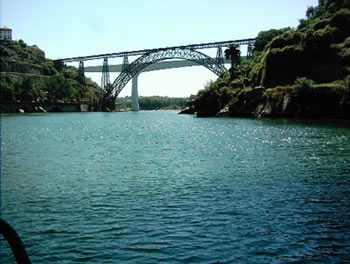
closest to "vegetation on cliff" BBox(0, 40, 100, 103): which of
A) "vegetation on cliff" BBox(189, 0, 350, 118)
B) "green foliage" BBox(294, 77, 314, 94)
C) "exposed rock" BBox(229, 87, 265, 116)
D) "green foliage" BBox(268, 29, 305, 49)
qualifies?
"vegetation on cliff" BBox(189, 0, 350, 118)

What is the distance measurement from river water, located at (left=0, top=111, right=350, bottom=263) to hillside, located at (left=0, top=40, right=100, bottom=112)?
123821 millimetres

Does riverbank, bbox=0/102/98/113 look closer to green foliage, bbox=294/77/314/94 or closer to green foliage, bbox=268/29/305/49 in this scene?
green foliage, bbox=268/29/305/49

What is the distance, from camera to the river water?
10.9 metres

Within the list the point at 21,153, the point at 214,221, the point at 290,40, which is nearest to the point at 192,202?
the point at 214,221

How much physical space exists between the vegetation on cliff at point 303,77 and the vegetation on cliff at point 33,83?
7842 centimetres

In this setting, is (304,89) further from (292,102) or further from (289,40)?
(289,40)

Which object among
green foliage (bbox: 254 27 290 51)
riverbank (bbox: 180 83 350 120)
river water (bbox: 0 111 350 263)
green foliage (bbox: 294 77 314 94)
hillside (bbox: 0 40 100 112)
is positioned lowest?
river water (bbox: 0 111 350 263)

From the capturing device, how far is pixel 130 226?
12.9 m

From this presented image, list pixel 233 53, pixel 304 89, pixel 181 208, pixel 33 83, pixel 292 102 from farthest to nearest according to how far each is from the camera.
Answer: pixel 33 83 < pixel 233 53 < pixel 292 102 < pixel 304 89 < pixel 181 208

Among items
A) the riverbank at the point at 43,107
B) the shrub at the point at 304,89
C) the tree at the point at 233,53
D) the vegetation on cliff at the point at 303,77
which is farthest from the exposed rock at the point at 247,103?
the riverbank at the point at 43,107

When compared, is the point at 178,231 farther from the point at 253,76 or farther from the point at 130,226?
the point at 253,76

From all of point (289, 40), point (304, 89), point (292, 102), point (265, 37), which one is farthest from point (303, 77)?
point (265, 37)

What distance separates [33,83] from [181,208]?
155608 millimetres

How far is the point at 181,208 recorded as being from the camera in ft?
49.3
